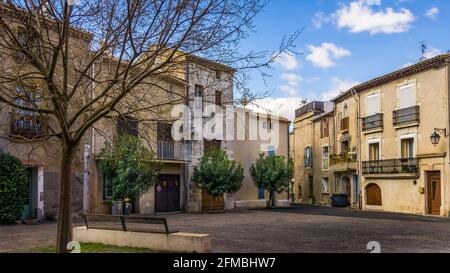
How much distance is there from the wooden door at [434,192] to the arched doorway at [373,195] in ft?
15.2

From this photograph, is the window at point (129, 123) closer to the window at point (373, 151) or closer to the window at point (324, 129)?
the window at point (373, 151)

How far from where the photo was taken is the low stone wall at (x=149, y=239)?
10250mm

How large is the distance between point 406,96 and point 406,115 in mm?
1161

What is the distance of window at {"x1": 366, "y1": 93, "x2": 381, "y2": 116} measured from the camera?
31.7 metres

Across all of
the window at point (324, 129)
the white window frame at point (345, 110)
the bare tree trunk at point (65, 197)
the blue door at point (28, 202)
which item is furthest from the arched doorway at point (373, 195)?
the bare tree trunk at point (65, 197)

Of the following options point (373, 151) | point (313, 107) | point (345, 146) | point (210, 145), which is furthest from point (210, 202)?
point (313, 107)

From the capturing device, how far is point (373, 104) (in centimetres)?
3219

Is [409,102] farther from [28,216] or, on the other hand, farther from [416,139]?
[28,216]

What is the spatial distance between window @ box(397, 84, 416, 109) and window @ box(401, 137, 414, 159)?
202cm

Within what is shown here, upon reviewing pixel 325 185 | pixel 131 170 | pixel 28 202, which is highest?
pixel 131 170

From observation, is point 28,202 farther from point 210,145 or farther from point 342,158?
point 342,158

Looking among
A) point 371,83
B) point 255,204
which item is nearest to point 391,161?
point 371,83

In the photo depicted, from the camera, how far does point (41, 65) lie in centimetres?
847
